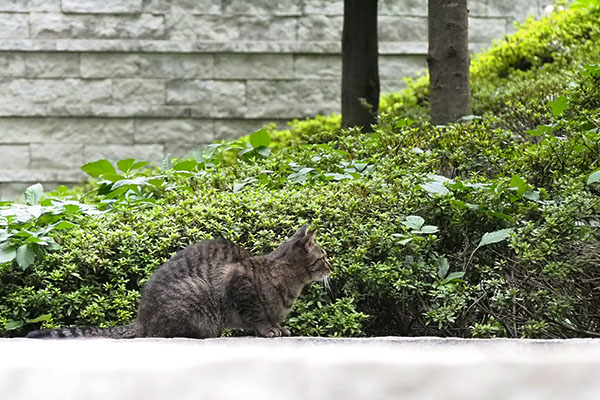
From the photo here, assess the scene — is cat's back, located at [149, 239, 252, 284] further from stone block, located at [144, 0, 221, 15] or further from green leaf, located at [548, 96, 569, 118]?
stone block, located at [144, 0, 221, 15]

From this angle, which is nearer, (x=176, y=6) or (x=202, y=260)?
(x=202, y=260)

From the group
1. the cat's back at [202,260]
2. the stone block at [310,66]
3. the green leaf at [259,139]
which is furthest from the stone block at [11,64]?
the cat's back at [202,260]

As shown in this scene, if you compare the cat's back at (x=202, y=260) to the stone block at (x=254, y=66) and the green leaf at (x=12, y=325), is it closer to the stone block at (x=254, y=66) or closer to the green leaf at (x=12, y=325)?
the green leaf at (x=12, y=325)

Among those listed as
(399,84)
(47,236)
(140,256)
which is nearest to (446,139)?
(140,256)

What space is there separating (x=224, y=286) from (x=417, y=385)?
1.80 metres

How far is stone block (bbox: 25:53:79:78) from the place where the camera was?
33.4ft

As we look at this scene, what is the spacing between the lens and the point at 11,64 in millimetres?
10180

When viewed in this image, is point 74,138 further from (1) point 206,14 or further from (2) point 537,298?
(2) point 537,298

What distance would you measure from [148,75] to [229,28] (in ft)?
3.95

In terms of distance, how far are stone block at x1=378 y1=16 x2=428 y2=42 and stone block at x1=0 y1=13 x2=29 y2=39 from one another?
15.0 feet

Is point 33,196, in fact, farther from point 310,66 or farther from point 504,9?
point 504,9

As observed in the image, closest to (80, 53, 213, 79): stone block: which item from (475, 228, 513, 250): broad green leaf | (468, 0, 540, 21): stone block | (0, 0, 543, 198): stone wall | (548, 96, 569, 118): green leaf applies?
(0, 0, 543, 198): stone wall

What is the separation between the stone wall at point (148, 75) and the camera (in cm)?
1016

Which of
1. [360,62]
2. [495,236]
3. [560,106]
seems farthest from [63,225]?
[360,62]
